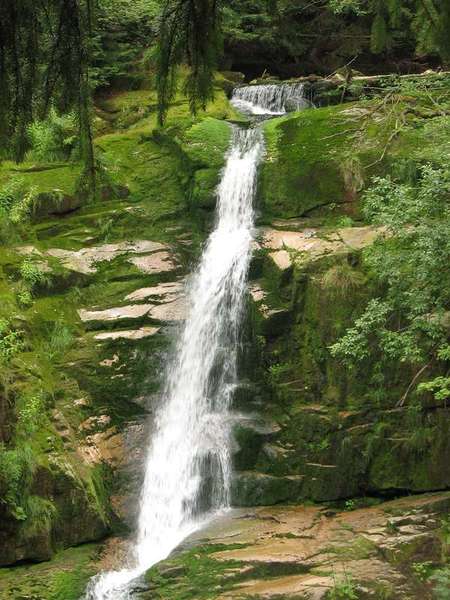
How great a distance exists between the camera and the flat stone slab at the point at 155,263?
12.2 metres

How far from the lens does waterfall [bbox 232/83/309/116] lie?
54.4 feet

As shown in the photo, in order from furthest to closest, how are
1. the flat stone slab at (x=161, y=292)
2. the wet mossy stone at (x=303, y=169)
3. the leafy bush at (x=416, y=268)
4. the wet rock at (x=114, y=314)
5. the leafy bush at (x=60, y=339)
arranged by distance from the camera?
the wet mossy stone at (x=303, y=169)
the flat stone slab at (x=161, y=292)
the wet rock at (x=114, y=314)
the leafy bush at (x=60, y=339)
the leafy bush at (x=416, y=268)

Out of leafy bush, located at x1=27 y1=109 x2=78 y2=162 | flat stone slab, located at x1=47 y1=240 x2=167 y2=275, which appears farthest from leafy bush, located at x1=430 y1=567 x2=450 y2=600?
leafy bush, located at x1=27 y1=109 x2=78 y2=162

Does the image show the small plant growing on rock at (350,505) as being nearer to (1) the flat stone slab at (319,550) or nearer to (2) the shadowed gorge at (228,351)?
(2) the shadowed gorge at (228,351)


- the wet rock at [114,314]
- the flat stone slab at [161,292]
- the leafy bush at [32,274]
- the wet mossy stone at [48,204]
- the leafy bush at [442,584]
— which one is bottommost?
the leafy bush at [442,584]

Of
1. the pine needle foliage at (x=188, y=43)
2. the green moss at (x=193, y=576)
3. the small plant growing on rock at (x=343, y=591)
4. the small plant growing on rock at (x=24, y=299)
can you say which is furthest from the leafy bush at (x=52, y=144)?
the pine needle foliage at (x=188, y=43)

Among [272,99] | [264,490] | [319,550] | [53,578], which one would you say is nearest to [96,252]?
[264,490]

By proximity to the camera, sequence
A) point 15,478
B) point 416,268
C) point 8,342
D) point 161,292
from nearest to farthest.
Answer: point 416,268 < point 15,478 < point 8,342 < point 161,292

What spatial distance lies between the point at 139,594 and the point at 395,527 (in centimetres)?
301

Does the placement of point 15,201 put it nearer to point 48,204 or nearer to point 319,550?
point 48,204

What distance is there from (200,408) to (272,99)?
353 inches

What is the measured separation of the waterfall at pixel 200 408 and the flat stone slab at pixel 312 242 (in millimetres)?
493

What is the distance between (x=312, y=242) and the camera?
37.1 ft

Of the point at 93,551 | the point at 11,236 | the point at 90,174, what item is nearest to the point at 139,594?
the point at 93,551
